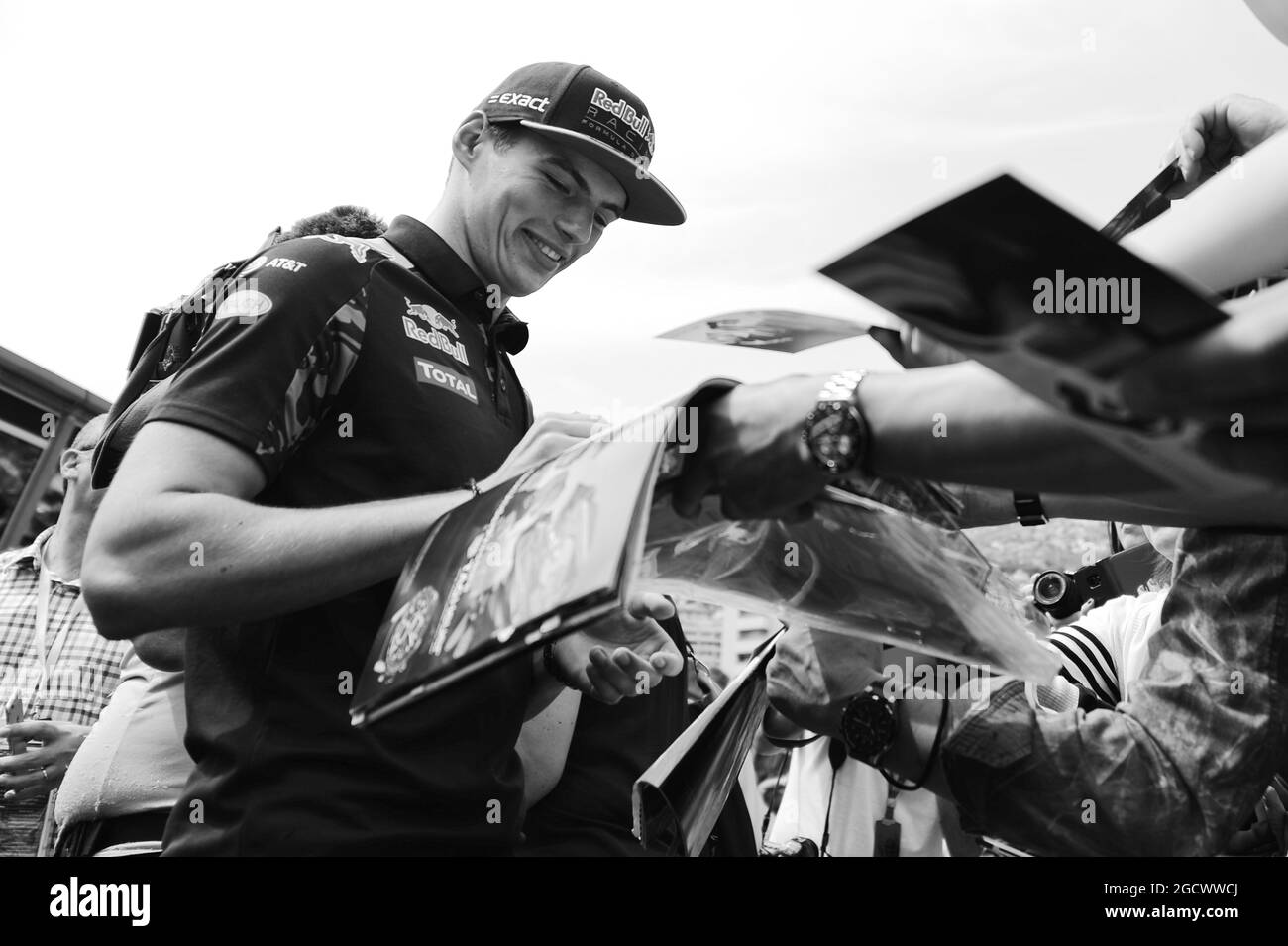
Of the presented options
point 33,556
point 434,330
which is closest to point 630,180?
point 434,330

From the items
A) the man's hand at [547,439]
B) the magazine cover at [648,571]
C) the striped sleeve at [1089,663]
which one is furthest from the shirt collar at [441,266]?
the striped sleeve at [1089,663]

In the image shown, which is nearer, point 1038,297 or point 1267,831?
point 1038,297

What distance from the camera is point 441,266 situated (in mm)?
1912

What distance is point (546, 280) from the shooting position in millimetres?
2121

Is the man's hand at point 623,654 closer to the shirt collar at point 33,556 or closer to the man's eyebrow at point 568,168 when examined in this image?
the man's eyebrow at point 568,168

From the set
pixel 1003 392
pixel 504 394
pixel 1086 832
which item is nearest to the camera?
pixel 1003 392

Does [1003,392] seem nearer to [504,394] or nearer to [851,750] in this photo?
[851,750]

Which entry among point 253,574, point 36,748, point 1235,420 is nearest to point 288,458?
point 253,574

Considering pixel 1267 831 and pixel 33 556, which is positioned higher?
pixel 33 556

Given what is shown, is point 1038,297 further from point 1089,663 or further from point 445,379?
point 1089,663

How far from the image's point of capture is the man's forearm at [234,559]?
54.8 inches

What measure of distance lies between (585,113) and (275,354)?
80 centimetres

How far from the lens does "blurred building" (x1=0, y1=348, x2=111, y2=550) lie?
16.6 ft

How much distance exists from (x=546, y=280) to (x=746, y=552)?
0.97 m
